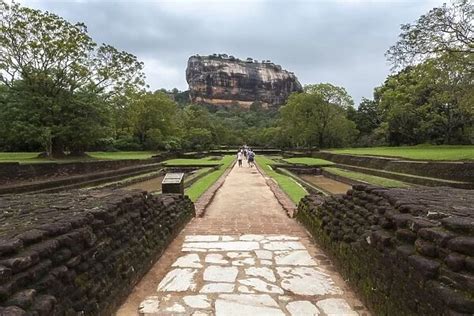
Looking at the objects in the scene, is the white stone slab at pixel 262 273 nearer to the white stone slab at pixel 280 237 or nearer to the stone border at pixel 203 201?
the white stone slab at pixel 280 237

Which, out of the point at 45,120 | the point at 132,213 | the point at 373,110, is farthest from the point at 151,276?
the point at 373,110

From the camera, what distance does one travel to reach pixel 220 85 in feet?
419

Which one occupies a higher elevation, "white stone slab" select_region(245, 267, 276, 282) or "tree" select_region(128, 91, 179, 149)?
"tree" select_region(128, 91, 179, 149)

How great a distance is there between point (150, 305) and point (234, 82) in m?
129

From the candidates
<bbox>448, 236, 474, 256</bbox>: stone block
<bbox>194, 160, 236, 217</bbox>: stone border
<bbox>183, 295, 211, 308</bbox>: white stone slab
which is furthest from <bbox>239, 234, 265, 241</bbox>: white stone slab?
<bbox>448, 236, 474, 256</bbox>: stone block

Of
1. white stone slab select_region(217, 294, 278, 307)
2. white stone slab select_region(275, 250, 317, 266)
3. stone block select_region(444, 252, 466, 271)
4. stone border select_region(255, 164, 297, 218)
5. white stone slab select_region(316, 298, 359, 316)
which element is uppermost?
stone block select_region(444, 252, 466, 271)

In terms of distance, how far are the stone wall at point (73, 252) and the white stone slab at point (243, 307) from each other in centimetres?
100

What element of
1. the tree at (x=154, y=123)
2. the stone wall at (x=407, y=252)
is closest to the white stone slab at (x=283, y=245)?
the stone wall at (x=407, y=252)

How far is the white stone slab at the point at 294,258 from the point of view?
15.7 ft

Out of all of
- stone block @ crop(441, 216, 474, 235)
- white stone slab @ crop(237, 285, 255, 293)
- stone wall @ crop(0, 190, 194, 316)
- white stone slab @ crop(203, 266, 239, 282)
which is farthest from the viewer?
white stone slab @ crop(203, 266, 239, 282)

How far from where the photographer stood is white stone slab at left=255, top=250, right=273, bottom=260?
4.99m

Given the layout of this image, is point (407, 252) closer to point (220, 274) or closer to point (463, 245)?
point (463, 245)

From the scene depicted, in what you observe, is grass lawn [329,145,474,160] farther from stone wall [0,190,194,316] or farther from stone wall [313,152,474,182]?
stone wall [0,190,194,316]

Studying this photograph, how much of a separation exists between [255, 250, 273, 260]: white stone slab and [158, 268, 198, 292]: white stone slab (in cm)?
100
